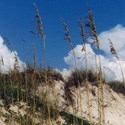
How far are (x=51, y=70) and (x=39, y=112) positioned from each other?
11.8 feet

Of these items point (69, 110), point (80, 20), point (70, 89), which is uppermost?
point (70, 89)

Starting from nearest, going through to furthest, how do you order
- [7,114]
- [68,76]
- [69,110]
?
[7,114], [69,110], [68,76]

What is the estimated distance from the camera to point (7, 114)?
11609 mm

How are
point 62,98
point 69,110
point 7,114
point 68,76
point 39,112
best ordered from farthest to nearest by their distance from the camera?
1. point 68,76
2. point 62,98
3. point 69,110
4. point 39,112
5. point 7,114

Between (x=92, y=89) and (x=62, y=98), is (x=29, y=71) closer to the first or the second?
(x=62, y=98)

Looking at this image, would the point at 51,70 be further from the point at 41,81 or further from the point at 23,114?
the point at 23,114

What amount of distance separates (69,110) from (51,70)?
7.80 ft

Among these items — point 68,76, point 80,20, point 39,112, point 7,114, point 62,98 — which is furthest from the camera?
point 68,76

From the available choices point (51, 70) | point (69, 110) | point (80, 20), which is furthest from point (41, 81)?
point (80, 20)

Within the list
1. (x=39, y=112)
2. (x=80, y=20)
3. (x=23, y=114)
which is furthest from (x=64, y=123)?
(x=80, y=20)

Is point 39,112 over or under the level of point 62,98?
under

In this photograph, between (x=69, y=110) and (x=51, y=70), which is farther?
(x=51, y=70)

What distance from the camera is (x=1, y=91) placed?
13070mm

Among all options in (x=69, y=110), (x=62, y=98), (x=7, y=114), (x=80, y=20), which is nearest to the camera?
(x=80, y=20)
